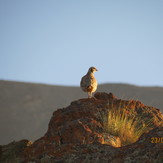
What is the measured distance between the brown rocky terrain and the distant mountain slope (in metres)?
37.1

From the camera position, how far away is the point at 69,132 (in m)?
8.47

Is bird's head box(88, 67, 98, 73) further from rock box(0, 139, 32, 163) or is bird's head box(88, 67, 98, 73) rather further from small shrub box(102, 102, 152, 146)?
rock box(0, 139, 32, 163)

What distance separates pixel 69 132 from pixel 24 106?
49989 mm

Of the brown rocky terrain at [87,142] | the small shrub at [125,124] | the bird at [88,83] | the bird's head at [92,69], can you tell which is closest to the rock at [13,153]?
the brown rocky terrain at [87,142]

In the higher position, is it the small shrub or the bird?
the bird

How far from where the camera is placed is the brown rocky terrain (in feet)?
22.8

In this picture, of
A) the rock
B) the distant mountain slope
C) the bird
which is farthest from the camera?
the distant mountain slope

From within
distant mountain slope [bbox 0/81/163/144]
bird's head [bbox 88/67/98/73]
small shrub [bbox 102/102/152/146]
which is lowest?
distant mountain slope [bbox 0/81/163/144]

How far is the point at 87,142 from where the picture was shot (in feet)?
26.8

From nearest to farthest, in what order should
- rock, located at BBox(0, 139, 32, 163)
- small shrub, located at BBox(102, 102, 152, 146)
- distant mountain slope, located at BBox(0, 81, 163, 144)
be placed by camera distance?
rock, located at BBox(0, 139, 32, 163) < small shrub, located at BBox(102, 102, 152, 146) < distant mountain slope, located at BBox(0, 81, 163, 144)

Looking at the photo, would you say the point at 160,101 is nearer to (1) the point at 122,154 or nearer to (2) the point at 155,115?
(2) the point at 155,115

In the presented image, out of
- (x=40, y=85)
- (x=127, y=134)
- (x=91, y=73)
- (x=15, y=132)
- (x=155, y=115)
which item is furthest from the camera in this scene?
(x=40, y=85)

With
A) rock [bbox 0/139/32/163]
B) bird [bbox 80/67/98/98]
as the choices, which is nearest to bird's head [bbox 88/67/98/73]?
bird [bbox 80/67/98/98]

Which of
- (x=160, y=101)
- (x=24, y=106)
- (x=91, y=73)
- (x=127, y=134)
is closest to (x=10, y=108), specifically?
(x=24, y=106)
